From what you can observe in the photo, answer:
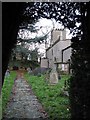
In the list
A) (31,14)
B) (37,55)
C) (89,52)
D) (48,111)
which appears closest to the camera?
(89,52)

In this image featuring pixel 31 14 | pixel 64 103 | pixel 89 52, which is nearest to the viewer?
pixel 89 52

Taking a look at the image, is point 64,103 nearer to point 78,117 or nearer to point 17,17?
point 78,117

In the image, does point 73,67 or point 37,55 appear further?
point 37,55

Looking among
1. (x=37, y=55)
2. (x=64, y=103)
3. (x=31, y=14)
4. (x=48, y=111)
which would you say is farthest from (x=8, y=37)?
(x=37, y=55)

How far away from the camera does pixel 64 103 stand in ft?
36.4

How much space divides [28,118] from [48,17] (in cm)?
276

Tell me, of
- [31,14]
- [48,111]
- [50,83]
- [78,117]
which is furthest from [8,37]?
[50,83]

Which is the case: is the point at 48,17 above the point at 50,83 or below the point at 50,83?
above

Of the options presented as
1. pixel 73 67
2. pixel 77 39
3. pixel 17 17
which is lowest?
pixel 73 67

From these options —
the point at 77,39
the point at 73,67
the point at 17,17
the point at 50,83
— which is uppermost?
the point at 17,17

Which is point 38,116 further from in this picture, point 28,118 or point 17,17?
point 17,17

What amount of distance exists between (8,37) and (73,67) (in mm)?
1547

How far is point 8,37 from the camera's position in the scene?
667cm

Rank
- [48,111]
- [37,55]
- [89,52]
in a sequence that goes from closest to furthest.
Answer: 1. [89,52]
2. [48,111]
3. [37,55]
